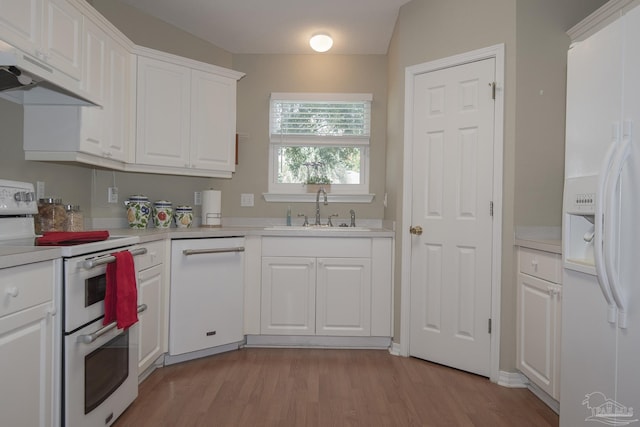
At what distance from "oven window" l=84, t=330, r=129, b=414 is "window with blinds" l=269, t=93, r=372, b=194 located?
2137mm

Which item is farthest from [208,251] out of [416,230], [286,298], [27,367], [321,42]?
[321,42]

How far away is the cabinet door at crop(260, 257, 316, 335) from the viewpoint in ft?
10.6

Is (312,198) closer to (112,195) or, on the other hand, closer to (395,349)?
(395,349)

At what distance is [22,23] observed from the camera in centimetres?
189

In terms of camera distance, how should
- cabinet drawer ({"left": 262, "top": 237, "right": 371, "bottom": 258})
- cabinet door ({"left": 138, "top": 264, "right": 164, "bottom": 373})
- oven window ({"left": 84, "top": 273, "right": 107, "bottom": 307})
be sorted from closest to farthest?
oven window ({"left": 84, "top": 273, "right": 107, "bottom": 307}), cabinet door ({"left": 138, "top": 264, "right": 164, "bottom": 373}), cabinet drawer ({"left": 262, "top": 237, "right": 371, "bottom": 258})

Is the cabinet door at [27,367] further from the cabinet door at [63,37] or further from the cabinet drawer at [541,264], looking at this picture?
the cabinet drawer at [541,264]

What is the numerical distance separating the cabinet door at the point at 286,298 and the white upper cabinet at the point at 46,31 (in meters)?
1.78

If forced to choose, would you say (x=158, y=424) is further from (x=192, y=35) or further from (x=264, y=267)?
(x=192, y=35)

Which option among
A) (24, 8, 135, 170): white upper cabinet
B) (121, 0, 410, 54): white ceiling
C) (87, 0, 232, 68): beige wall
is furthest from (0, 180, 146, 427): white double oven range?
(121, 0, 410, 54): white ceiling

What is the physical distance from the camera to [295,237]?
3238 millimetres

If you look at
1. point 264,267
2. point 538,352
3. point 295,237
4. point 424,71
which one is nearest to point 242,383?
point 264,267

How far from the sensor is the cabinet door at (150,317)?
8.07 ft

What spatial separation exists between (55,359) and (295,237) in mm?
1872

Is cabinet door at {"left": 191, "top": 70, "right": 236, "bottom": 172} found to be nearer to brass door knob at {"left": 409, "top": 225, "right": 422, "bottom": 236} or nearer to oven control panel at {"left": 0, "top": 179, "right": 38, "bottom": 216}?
oven control panel at {"left": 0, "top": 179, "right": 38, "bottom": 216}
